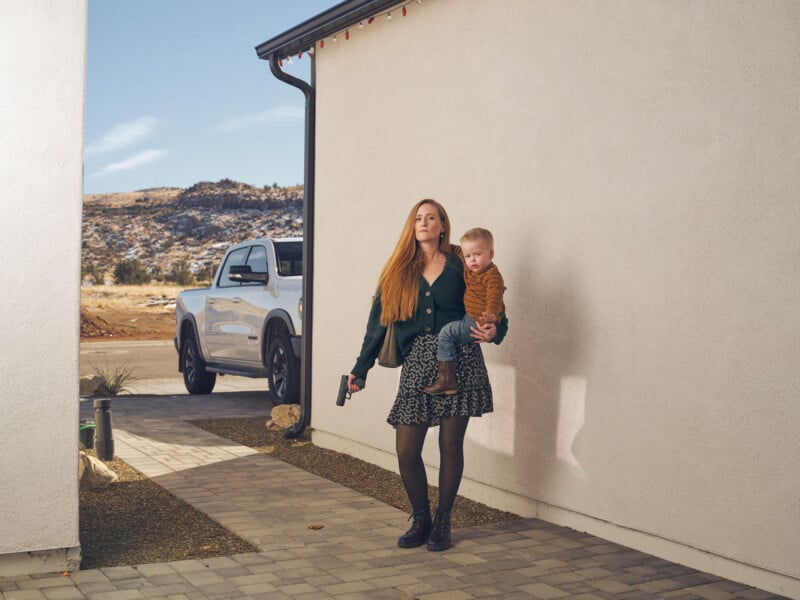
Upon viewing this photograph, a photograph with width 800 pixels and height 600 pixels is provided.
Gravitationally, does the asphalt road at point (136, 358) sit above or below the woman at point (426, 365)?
below

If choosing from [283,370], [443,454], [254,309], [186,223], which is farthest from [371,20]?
[186,223]

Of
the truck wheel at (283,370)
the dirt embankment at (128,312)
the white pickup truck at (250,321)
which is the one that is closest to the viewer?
the truck wheel at (283,370)

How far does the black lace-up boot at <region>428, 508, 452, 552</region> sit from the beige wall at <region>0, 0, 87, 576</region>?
1.84 metres

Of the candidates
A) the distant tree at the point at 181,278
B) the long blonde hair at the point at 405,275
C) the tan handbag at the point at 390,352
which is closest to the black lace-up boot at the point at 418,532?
Result: the tan handbag at the point at 390,352

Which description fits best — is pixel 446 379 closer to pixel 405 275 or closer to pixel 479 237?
pixel 405 275

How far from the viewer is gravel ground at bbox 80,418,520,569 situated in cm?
537

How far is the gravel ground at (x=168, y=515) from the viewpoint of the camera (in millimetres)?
5367

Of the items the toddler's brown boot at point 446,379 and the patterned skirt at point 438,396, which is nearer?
the toddler's brown boot at point 446,379

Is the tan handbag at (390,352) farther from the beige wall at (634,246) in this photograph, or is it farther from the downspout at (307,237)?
the downspout at (307,237)

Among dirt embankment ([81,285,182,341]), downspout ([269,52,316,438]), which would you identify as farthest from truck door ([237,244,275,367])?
dirt embankment ([81,285,182,341])

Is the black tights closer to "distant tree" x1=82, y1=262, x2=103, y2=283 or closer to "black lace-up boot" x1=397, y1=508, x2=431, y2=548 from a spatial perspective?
"black lace-up boot" x1=397, y1=508, x2=431, y2=548

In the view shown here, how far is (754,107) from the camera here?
4637mm

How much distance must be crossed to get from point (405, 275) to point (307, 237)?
3935 millimetres

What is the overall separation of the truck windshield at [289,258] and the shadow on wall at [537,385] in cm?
553
